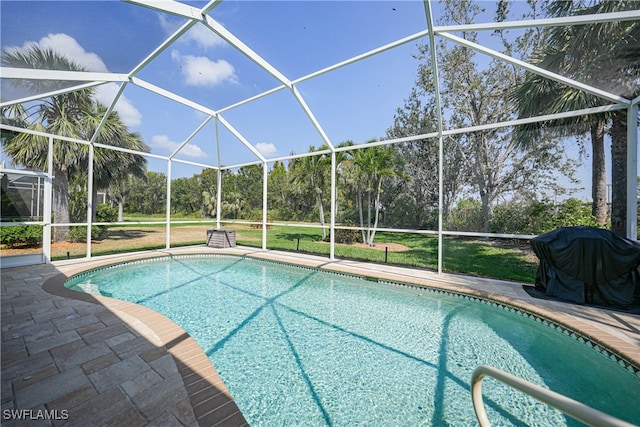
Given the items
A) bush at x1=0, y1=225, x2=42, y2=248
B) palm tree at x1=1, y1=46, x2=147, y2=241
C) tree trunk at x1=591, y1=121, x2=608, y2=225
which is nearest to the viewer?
tree trunk at x1=591, y1=121, x2=608, y2=225

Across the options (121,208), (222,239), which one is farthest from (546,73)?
(121,208)

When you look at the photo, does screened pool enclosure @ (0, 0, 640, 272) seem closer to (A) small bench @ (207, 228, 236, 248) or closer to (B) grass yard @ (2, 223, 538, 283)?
(B) grass yard @ (2, 223, 538, 283)

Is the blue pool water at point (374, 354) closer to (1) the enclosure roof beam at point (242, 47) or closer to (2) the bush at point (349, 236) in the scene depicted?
(1) the enclosure roof beam at point (242, 47)

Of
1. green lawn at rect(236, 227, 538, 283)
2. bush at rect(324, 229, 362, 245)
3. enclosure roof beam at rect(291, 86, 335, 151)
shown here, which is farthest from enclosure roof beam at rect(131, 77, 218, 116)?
bush at rect(324, 229, 362, 245)

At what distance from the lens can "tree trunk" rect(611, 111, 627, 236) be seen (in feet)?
16.3

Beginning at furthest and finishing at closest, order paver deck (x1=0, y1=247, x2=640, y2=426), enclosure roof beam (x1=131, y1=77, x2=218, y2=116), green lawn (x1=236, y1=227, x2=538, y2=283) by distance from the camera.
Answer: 1. green lawn (x1=236, y1=227, x2=538, y2=283)
2. enclosure roof beam (x1=131, y1=77, x2=218, y2=116)
3. paver deck (x1=0, y1=247, x2=640, y2=426)

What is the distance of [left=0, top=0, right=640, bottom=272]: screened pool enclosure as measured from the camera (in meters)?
3.91

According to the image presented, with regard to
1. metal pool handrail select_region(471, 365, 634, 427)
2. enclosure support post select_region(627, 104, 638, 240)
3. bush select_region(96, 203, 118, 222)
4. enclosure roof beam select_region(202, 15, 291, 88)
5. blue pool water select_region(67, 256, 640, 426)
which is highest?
enclosure roof beam select_region(202, 15, 291, 88)

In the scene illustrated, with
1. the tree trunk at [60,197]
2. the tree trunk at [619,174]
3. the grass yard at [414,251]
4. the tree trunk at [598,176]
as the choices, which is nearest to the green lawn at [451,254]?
the grass yard at [414,251]

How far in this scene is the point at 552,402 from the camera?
83cm

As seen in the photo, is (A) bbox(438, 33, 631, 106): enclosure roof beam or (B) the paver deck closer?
(B) the paver deck

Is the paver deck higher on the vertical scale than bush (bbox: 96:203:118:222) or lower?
lower

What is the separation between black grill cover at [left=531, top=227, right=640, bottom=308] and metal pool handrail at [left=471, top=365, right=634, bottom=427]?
14.7 ft

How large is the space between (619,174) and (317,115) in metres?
6.50
